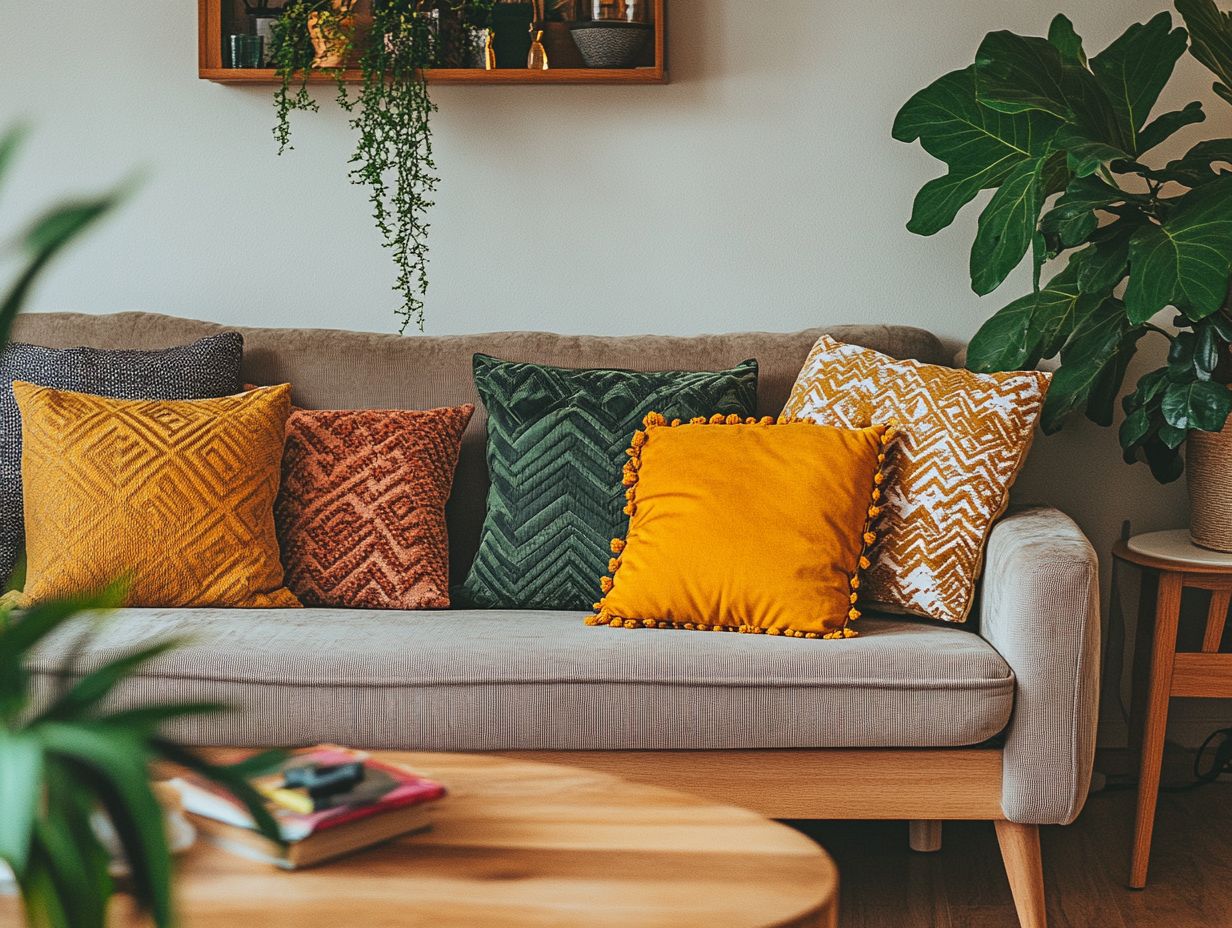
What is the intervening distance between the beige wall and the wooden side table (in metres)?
0.61

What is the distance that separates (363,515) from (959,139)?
1.37 m

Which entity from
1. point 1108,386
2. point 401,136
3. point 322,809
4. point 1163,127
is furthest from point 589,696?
point 1163,127

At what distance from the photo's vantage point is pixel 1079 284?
2.28 metres

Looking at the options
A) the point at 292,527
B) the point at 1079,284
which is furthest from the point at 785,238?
the point at 292,527

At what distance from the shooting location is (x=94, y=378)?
2326 millimetres

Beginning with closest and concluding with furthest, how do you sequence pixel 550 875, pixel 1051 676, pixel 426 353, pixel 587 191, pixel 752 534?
pixel 550 875
pixel 1051 676
pixel 752 534
pixel 426 353
pixel 587 191

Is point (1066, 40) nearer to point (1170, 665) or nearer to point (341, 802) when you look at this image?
point (1170, 665)

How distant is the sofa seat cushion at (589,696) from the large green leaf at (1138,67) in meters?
1.16

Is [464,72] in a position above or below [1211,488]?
above

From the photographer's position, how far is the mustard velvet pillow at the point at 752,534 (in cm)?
200

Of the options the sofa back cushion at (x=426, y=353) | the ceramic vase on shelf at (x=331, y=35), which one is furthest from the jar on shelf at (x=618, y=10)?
the sofa back cushion at (x=426, y=353)

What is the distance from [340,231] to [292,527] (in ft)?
2.67

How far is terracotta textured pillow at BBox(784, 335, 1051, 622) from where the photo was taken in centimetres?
208

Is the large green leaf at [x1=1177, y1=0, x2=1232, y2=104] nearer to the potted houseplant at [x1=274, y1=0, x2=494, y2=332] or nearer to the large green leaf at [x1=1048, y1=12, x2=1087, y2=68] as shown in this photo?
the large green leaf at [x1=1048, y1=12, x2=1087, y2=68]
